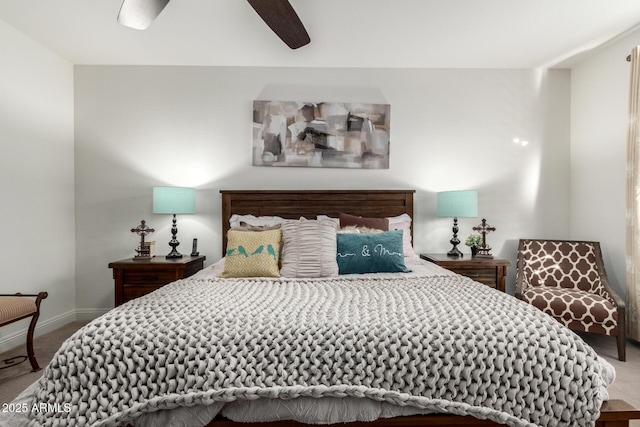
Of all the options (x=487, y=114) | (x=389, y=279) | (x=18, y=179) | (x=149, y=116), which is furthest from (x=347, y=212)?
(x=18, y=179)

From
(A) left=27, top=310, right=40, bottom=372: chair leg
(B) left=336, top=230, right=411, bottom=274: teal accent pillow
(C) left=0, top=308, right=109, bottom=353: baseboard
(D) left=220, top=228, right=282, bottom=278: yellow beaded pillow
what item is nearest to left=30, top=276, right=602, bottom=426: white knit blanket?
(D) left=220, top=228, right=282, bottom=278: yellow beaded pillow

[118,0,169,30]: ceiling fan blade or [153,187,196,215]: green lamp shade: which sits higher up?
[118,0,169,30]: ceiling fan blade

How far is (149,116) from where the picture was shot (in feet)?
11.4

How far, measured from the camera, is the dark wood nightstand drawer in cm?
291

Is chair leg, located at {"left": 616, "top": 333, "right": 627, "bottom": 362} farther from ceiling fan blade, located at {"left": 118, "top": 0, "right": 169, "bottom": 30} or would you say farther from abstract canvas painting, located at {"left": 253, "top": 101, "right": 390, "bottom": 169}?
ceiling fan blade, located at {"left": 118, "top": 0, "right": 169, "bottom": 30}

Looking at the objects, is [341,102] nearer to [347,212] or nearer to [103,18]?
[347,212]

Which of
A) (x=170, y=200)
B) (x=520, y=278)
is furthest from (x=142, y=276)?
(x=520, y=278)

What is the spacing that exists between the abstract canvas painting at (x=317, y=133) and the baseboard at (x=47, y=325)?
2.34m

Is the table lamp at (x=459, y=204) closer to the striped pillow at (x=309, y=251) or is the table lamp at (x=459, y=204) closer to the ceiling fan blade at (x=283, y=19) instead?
the striped pillow at (x=309, y=251)

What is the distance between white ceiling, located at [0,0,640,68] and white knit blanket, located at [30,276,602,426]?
89.8 inches

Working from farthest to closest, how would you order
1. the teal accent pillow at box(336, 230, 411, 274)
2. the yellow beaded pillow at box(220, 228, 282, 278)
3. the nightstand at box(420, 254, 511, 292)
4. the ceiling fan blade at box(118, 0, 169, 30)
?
the nightstand at box(420, 254, 511, 292) → the teal accent pillow at box(336, 230, 411, 274) → the yellow beaded pillow at box(220, 228, 282, 278) → the ceiling fan blade at box(118, 0, 169, 30)

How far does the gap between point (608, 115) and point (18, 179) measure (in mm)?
5297

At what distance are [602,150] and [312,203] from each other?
281cm

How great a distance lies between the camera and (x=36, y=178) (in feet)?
9.98
